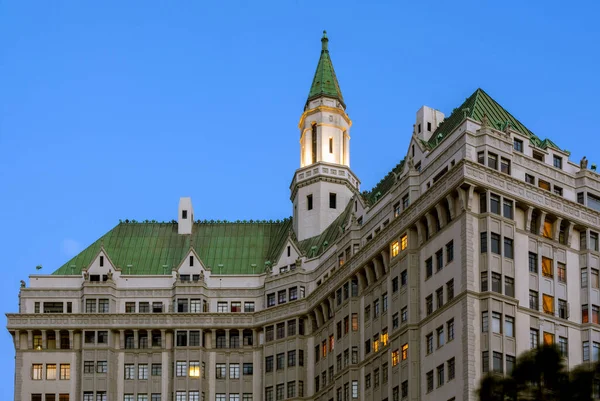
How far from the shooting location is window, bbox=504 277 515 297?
138700 mm

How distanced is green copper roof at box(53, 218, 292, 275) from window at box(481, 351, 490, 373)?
54508 mm

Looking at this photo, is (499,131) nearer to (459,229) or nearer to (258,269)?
(459,229)

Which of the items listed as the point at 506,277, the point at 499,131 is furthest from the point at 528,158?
the point at 506,277

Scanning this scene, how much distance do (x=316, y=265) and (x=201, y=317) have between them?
1446 cm

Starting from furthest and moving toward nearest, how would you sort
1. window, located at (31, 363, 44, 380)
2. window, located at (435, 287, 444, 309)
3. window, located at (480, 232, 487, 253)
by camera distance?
window, located at (31, 363, 44, 380) < window, located at (435, 287, 444, 309) < window, located at (480, 232, 487, 253)

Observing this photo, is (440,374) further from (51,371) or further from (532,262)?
(51,371)

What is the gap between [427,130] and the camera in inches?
6403

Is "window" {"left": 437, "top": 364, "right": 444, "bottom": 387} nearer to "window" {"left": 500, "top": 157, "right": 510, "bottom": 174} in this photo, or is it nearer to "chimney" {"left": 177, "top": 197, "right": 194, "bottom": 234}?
"window" {"left": 500, "top": 157, "right": 510, "bottom": 174}

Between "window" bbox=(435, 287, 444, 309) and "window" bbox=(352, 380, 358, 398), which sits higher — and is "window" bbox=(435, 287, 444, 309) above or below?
above

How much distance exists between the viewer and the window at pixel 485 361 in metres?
134

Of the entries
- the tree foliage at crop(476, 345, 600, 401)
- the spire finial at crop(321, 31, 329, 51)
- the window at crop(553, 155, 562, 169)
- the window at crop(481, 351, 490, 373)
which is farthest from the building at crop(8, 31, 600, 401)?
the tree foliage at crop(476, 345, 600, 401)

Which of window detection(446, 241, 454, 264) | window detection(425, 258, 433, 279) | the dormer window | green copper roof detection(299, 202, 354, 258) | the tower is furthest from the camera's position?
the tower

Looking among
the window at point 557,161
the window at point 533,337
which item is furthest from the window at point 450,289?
the window at point 557,161

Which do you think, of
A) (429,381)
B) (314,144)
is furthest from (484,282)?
(314,144)
